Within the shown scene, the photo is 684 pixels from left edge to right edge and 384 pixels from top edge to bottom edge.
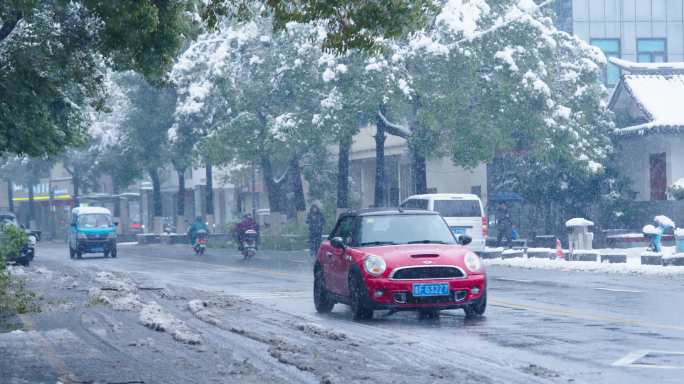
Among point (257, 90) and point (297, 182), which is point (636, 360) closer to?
point (257, 90)

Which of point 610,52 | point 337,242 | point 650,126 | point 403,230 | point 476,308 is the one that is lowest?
point 476,308

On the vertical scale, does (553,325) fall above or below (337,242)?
below

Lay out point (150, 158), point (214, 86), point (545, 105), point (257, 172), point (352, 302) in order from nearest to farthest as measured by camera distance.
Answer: point (352, 302)
point (545, 105)
point (214, 86)
point (150, 158)
point (257, 172)

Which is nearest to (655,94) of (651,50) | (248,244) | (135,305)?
(651,50)

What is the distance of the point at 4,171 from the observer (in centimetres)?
8294

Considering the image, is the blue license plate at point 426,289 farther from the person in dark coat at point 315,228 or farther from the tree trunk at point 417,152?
the person in dark coat at point 315,228

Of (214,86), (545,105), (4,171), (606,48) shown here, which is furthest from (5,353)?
(4,171)

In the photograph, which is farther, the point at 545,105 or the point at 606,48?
the point at 606,48

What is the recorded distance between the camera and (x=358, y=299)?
15109mm

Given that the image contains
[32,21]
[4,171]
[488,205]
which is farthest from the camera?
[4,171]

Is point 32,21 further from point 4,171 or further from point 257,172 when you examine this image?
point 4,171

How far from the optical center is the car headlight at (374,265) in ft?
48.5

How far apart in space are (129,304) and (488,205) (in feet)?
112

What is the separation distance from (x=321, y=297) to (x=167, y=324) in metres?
3.20
